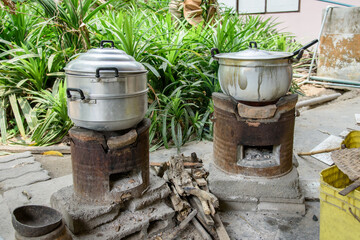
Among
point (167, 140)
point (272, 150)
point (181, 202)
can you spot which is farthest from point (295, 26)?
point (181, 202)

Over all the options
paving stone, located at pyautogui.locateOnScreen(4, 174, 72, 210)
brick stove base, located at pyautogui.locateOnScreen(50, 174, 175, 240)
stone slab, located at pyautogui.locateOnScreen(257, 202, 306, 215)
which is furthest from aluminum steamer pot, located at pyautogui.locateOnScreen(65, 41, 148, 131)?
stone slab, located at pyautogui.locateOnScreen(257, 202, 306, 215)

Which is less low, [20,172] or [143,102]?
[143,102]

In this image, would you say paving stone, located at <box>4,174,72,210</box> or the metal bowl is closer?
the metal bowl

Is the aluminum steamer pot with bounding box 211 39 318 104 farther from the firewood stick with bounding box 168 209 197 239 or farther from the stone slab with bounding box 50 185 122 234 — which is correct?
the stone slab with bounding box 50 185 122 234

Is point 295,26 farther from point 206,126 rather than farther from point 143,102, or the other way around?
point 143,102

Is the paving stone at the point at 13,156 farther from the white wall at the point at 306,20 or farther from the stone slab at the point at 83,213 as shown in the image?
the white wall at the point at 306,20

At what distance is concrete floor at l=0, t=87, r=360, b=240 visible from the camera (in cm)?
225

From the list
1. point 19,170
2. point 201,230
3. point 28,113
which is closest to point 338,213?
point 201,230

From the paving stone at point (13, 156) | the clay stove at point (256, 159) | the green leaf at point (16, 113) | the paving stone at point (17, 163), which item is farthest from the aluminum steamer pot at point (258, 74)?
the green leaf at point (16, 113)

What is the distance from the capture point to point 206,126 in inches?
160

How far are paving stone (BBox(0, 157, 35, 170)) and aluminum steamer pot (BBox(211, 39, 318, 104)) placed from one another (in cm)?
206

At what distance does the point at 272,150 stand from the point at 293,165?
9.7 inches

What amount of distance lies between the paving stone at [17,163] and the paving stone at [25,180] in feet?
0.81

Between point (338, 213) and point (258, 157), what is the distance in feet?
3.01
